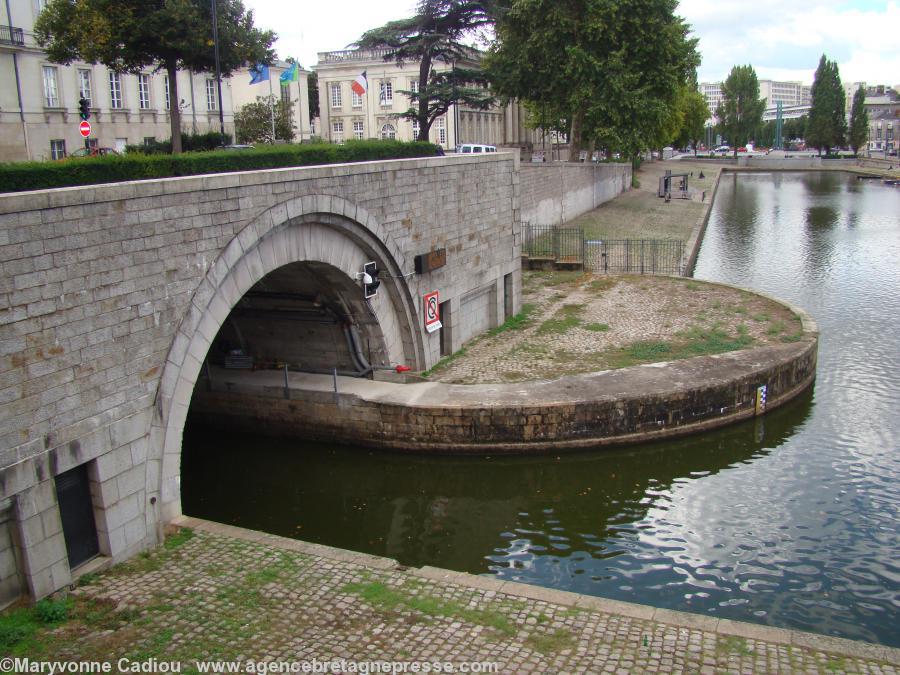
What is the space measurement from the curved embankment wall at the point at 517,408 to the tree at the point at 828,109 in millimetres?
93200

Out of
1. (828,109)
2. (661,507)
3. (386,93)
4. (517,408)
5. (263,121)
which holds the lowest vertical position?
(661,507)

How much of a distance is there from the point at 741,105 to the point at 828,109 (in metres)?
11.1

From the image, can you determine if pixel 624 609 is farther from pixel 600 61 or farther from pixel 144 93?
pixel 600 61

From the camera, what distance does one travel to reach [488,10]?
108 ft

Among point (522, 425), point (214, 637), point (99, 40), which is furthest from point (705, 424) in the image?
point (99, 40)

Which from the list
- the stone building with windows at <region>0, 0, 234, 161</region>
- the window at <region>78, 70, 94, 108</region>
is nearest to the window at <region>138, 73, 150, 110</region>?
the stone building with windows at <region>0, 0, 234, 161</region>

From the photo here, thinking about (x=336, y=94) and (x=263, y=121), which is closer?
(x=263, y=121)

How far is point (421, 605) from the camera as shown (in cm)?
969

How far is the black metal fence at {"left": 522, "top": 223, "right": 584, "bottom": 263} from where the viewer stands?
3207 centimetres

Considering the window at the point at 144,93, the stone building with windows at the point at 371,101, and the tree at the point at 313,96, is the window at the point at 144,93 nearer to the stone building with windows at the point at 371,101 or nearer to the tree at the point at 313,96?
the stone building with windows at the point at 371,101

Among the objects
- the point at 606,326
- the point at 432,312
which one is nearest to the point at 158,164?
the point at 432,312

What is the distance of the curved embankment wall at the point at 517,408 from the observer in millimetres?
16578

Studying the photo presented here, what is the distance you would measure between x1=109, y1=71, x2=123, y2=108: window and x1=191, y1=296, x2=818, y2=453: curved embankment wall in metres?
17.6

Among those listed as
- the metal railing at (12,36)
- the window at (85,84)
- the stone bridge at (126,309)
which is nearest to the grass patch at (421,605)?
the stone bridge at (126,309)
